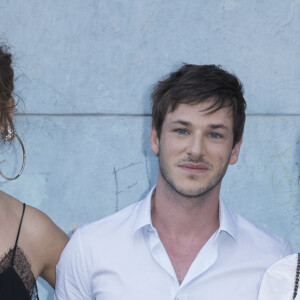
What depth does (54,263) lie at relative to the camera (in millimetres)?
2924

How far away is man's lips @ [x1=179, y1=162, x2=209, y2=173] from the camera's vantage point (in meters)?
2.69

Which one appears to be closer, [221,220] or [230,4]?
[221,220]

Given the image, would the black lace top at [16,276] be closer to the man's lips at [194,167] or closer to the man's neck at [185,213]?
the man's neck at [185,213]

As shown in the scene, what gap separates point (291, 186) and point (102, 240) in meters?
1.36

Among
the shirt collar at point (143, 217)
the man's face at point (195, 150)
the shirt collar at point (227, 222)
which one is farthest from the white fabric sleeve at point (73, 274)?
the shirt collar at point (227, 222)

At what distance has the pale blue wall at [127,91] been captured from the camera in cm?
365

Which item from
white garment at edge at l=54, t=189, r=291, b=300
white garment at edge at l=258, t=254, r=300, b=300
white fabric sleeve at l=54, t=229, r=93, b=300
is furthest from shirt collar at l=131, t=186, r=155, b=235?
white garment at edge at l=258, t=254, r=300, b=300

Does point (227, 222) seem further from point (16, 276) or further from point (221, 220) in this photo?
point (16, 276)

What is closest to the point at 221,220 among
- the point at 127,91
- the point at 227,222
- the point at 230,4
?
the point at 227,222

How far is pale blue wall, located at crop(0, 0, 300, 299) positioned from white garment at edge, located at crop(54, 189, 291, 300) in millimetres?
885

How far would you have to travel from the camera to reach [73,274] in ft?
9.19

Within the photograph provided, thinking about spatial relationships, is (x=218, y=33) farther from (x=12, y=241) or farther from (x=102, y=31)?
(x=12, y=241)

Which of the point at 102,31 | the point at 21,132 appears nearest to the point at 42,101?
the point at 21,132

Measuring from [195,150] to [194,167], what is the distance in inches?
2.8
